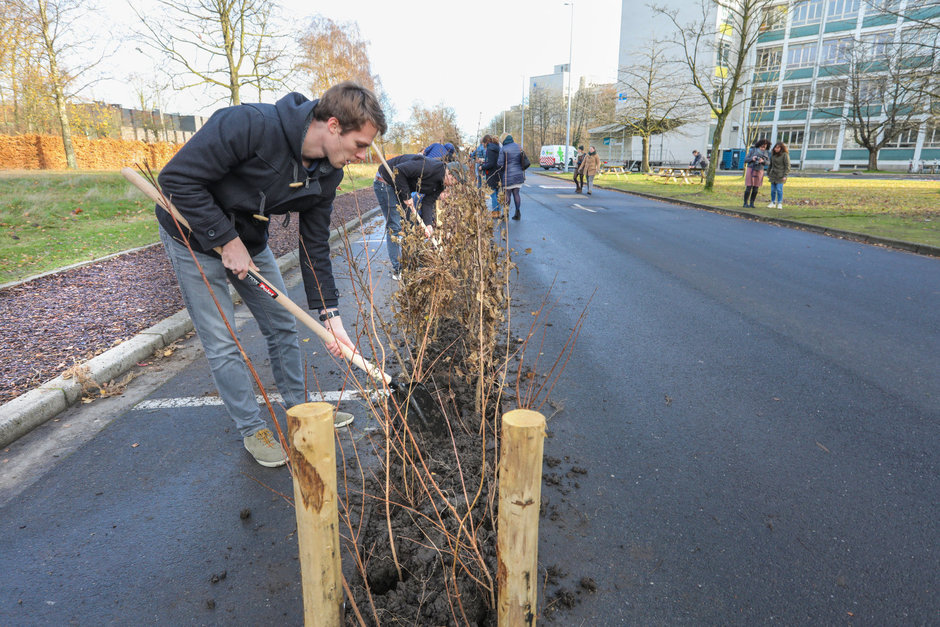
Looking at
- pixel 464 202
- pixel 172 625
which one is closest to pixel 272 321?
pixel 172 625

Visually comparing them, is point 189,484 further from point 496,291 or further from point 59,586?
point 496,291

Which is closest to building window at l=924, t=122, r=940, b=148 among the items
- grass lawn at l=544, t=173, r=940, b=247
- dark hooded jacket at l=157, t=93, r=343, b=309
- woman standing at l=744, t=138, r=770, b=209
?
grass lawn at l=544, t=173, r=940, b=247

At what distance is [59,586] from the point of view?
2105mm

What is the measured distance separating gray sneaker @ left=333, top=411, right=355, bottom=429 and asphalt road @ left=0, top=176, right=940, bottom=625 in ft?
0.43

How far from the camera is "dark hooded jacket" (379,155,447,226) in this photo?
6.02 meters

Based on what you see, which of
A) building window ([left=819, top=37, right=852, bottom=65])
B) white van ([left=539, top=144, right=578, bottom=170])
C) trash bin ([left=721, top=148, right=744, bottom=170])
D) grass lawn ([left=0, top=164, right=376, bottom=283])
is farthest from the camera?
white van ([left=539, top=144, right=578, bottom=170])

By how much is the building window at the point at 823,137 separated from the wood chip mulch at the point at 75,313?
55.5 meters

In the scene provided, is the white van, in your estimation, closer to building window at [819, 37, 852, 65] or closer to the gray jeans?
building window at [819, 37, 852, 65]

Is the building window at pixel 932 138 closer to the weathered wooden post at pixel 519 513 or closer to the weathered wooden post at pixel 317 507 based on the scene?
the weathered wooden post at pixel 519 513

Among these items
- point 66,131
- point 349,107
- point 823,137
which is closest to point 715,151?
point 349,107

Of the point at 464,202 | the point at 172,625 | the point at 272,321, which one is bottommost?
the point at 172,625

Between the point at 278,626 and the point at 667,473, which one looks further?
the point at 667,473

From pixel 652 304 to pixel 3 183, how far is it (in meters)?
18.3

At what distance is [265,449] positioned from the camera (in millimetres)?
2920
